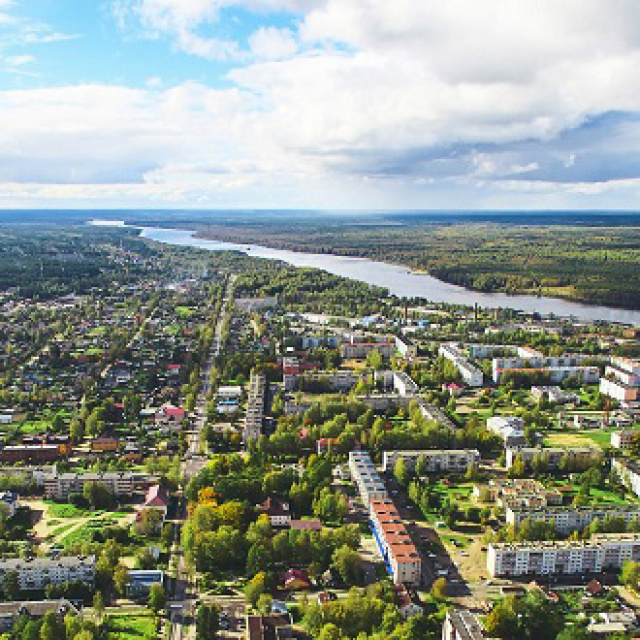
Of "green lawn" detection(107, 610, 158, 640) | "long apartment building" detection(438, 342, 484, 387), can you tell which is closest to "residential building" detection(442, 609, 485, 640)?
"green lawn" detection(107, 610, 158, 640)

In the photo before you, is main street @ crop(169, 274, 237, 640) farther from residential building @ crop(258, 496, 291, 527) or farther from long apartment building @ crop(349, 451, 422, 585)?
long apartment building @ crop(349, 451, 422, 585)

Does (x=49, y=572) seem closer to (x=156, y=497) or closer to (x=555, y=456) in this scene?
(x=156, y=497)

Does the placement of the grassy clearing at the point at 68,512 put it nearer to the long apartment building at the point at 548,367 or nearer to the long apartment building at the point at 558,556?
the long apartment building at the point at 558,556

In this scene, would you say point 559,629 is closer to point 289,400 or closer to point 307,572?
point 307,572

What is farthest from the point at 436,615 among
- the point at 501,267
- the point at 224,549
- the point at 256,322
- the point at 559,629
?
the point at 501,267

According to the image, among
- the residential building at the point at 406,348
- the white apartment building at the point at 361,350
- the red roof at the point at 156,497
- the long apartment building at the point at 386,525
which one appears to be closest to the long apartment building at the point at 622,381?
the residential building at the point at 406,348

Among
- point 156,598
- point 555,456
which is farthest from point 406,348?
point 156,598

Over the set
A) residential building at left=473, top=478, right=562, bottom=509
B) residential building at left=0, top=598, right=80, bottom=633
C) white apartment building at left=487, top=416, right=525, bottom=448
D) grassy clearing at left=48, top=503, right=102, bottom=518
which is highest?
white apartment building at left=487, top=416, right=525, bottom=448
